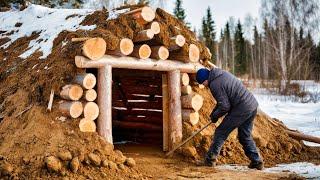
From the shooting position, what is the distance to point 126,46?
7055 millimetres

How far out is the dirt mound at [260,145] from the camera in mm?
7609

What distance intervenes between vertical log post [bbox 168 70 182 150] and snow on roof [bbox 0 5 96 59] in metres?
1.66

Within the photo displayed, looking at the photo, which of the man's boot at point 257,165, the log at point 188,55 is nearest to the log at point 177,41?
the log at point 188,55

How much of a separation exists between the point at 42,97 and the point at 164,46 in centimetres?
225

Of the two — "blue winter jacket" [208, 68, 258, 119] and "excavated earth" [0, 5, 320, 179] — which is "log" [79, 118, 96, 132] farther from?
"blue winter jacket" [208, 68, 258, 119]

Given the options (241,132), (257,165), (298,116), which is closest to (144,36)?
(241,132)

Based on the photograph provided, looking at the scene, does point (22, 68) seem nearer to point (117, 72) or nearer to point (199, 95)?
point (117, 72)

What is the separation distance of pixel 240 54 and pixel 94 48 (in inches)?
1730

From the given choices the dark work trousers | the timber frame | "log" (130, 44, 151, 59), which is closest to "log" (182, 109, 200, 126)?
the timber frame

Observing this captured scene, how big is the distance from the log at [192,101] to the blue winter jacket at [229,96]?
117 cm

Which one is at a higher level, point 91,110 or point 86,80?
point 86,80

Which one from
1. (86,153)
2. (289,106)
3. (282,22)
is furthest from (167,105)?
(282,22)

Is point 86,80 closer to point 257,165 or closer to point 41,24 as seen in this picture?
point 257,165

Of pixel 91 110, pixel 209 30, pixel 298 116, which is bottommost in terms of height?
pixel 298 116
